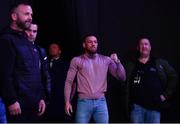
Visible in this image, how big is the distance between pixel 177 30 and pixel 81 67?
5.53 ft

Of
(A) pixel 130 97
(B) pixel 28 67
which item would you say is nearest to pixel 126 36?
(A) pixel 130 97

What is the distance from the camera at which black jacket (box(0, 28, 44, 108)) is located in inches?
127

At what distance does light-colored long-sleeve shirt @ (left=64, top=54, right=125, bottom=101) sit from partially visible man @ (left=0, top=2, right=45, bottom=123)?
3.58 ft

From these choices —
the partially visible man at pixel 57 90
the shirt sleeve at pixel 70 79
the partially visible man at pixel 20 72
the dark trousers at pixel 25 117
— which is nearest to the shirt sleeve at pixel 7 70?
the partially visible man at pixel 20 72

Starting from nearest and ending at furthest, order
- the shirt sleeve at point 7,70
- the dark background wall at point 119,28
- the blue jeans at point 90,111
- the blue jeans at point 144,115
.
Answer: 1. the shirt sleeve at point 7,70
2. the blue jeans at point 90,111
3. the blue jeans at point 144,115
4. the dark background wall at point 119,28

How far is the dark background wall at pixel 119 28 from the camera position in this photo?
541cm

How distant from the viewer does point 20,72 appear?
3.35 m

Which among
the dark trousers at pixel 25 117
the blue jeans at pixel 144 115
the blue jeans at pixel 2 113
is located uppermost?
the dark trousers at pixel 25 117

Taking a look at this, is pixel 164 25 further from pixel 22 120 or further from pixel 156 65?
pixel 22 120

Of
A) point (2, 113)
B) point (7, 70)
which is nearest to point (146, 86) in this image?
point (2, 113)

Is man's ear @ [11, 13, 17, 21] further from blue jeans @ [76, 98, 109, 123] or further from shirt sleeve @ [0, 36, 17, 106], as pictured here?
→ blue jeans @ [76, 98, 109, 123]

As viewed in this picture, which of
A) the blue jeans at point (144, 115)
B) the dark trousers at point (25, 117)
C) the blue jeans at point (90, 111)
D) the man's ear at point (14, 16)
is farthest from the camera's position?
the blue jeans at point (144, 115)

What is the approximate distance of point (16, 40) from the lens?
3.34 m

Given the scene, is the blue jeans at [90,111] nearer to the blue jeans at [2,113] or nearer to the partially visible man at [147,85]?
the partially visible man at [147,85]
